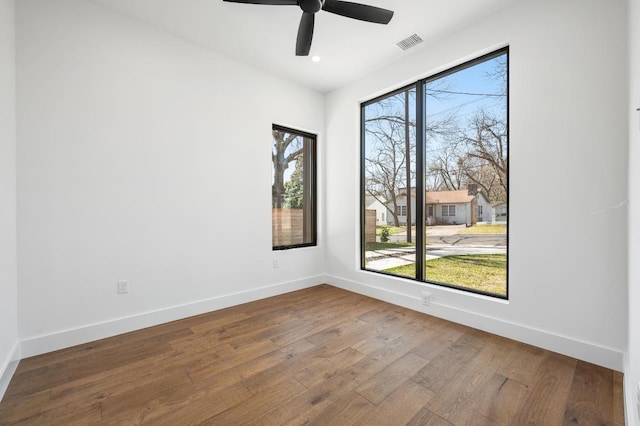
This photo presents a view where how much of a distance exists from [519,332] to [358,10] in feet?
9.55

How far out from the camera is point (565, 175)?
87.4 inches

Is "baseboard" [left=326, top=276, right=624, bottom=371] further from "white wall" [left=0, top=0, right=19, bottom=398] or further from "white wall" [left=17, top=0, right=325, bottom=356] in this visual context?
"white wall" [left=0, top=0, right=19, bottom=398]

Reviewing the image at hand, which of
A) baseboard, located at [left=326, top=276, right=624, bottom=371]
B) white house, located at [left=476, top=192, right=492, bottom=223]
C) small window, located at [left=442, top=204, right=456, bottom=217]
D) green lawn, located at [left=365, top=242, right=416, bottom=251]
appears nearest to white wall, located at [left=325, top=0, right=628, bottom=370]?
baseboard, located at [left=326, top=276, right=624, bottom=371]

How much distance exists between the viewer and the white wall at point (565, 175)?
2016mm

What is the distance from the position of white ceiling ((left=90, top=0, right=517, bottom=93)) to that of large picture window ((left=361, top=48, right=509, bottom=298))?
0.47 metres

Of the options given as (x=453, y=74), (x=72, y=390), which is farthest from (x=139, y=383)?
(x=453, y=74)

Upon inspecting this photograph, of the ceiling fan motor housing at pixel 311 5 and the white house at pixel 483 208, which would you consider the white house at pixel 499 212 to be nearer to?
the white house at pixel 483 208

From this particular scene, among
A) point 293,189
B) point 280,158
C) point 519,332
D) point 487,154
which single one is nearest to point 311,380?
point 519,332

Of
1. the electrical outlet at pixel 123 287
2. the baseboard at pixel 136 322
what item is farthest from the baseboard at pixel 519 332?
the electrical outlet at pixel 123 287

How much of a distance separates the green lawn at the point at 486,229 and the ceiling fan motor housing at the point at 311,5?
241 centimetres

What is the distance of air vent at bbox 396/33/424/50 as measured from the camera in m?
2.95

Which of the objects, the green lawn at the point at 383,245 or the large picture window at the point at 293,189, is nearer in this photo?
the green lawn at the point at 383,245

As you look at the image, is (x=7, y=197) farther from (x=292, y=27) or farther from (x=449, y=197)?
(x=449, y=197)

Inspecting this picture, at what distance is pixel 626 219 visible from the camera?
1.96 meters
